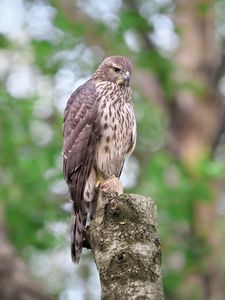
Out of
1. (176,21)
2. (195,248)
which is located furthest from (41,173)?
(176,21)

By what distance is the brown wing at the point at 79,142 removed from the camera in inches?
277

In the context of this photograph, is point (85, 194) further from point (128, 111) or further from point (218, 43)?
point (218, 43)

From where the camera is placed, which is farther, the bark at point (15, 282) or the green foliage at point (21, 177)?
the green foliage at point (21, 177)

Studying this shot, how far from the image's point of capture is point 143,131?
41.7ft

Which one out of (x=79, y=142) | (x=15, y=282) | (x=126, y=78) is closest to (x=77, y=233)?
(x=79, y=142)

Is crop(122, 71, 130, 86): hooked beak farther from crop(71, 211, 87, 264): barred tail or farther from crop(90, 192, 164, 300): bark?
crop(90, 192, 164, 300): bark

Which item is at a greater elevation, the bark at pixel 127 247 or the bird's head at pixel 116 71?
the bird's head at pixel 116 71

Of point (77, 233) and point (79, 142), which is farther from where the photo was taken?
point (79, 142)

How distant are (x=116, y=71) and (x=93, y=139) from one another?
2.67 ft

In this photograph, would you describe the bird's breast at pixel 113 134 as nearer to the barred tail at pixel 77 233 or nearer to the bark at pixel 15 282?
the barred tail at pixel 77 233

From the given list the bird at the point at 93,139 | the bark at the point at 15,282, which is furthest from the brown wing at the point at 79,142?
the bark at the point at 15,282

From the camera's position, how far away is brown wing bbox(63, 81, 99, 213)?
7023mm

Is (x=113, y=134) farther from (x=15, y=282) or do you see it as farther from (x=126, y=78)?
(x=15, y=282)

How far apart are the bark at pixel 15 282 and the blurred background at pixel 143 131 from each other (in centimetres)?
22
